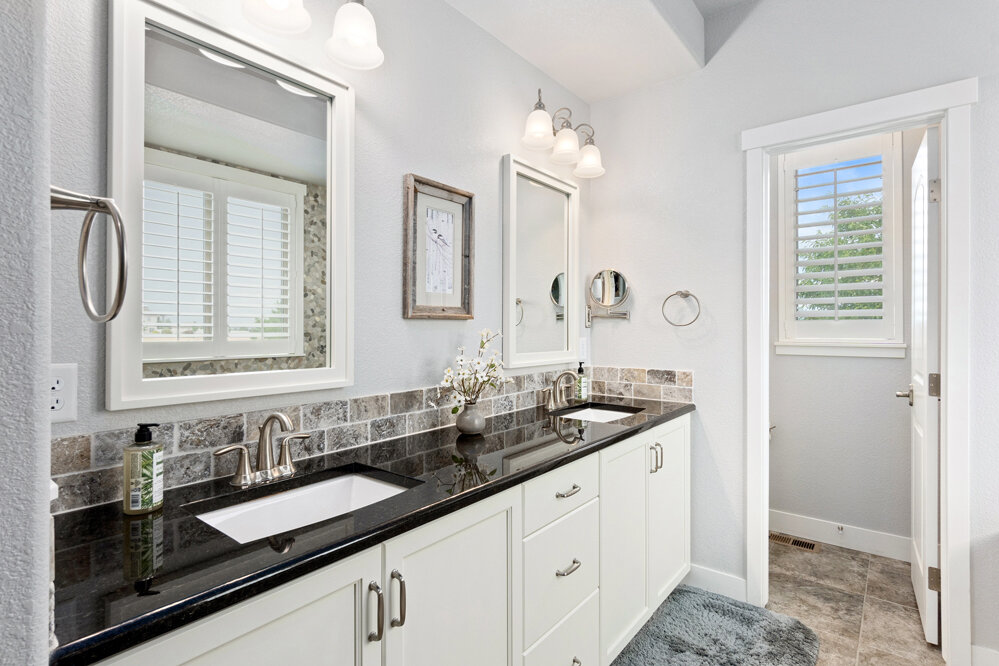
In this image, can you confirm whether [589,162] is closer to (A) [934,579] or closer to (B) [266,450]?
(B) [266,450]

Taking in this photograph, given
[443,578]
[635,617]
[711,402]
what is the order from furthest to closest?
[711,402] → [635,617] → [443,578]

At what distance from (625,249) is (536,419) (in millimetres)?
1107

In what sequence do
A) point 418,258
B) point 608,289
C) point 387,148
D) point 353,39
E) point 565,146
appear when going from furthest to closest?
point 608,289 < point 565,146 < point 418,258 < point 387,148 < point 353,39

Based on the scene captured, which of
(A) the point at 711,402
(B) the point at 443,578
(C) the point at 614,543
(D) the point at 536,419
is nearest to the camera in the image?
(B) the point at 443,578

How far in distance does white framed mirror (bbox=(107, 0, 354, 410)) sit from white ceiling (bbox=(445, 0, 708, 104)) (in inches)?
34.9

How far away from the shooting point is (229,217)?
1.34m

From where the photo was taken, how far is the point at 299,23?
1.33 metres

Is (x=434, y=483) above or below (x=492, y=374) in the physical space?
below

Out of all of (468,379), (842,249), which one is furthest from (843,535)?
(468,379)

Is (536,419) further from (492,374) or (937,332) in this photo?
(937,332)

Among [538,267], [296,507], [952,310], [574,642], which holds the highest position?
[538,267]

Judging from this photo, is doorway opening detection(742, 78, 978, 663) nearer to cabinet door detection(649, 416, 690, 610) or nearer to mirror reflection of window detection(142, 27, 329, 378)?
cabinet door detection(649, 416, 690, 610)

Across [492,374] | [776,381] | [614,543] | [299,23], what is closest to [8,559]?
[299,23]

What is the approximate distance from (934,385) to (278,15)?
8.26ft
